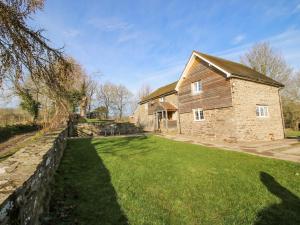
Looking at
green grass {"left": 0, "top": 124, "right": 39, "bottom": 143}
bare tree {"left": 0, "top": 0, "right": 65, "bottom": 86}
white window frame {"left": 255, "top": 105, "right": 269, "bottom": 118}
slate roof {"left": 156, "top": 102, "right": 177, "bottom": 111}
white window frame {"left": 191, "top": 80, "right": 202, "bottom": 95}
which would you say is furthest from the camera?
slate roof {"left": 156, "top": 102, "right": 177, "bottom": 111}

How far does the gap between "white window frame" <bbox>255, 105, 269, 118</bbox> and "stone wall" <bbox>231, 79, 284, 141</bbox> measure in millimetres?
255

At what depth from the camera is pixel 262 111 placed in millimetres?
17219

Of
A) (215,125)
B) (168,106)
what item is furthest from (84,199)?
(168,106)

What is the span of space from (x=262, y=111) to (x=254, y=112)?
4.97ft

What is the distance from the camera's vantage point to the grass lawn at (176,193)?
3.75m

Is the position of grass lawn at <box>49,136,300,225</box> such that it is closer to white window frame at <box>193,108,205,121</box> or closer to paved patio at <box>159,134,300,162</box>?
paved patio at <box>159,134,300,162</box>

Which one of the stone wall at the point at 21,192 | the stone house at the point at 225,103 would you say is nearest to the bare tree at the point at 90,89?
the stone house at the point at 225,103

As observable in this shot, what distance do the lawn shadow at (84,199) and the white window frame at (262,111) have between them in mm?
14822

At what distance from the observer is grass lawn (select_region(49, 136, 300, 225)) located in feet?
12.3

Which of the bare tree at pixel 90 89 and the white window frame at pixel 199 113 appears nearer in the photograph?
the white window frame at pixel 199 113

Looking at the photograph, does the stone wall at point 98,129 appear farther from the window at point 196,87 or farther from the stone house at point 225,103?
the window at point 196,87

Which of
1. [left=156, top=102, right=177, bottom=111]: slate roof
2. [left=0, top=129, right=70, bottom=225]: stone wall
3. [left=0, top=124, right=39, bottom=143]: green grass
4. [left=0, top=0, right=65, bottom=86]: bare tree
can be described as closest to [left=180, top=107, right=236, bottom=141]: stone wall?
[left=156, top=102, right=177, bottom=111]: slate roof

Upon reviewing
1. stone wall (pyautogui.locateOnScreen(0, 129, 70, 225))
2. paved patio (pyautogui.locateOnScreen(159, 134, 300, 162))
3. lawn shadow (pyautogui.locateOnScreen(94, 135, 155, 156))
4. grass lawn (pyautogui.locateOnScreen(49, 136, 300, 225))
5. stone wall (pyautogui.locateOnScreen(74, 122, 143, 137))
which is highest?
A: stone wall (pyautogui.locateOnScreen(74, 122, 143, 137))

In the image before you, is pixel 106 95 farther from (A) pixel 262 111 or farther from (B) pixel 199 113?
(A) pixel 262 111
